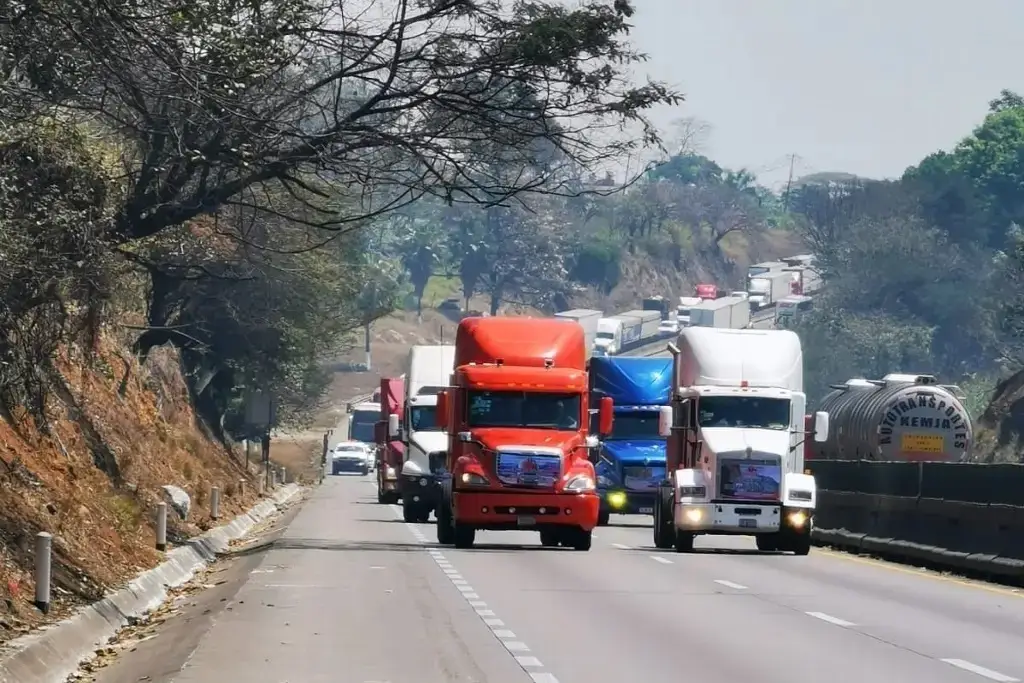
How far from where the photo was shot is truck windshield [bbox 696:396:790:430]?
1304 inches

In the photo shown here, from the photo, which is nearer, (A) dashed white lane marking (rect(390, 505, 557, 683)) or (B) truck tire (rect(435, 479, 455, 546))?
(A) dashed white lane marking (rect(390, 505, 557, 683))

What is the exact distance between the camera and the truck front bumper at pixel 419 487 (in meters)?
45.4

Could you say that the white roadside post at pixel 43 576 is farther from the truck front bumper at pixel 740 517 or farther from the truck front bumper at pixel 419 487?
the truck front bumper at pixel 419 487

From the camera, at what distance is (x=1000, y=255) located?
14625 cm

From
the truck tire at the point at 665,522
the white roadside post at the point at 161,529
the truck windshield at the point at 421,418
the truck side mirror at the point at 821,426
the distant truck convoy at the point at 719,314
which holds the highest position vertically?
the distant truck convoy at the point at 719,314

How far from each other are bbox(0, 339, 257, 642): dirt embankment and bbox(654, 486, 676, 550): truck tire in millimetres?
7827

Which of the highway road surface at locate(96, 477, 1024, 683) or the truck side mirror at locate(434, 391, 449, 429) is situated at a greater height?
the truck side mirror at locate(434, 391, 449, 429)

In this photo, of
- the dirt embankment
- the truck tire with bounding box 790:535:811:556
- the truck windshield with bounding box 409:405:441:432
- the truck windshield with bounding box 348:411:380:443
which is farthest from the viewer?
the truck windshield with bounding box 348:411:380:443

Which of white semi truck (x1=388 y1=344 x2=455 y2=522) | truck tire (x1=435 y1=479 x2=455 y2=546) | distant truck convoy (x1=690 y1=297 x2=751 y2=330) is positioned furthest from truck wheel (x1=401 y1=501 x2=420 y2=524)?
distant truck convoy (x1=690 y1=297 x2=751 y2=330)

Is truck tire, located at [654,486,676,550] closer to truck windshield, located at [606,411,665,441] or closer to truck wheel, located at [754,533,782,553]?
truck wheel, located at [754,533,782,553]

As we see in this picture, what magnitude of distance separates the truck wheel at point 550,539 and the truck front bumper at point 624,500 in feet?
35.5

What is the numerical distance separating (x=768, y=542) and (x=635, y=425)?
1321cm

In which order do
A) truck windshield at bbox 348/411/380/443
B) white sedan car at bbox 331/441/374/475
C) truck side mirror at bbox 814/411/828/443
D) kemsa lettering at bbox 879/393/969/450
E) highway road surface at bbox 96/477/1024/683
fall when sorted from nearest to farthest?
1. highway road surface at bbox 96/477/1024/683
2. truck side mirror at bbox 814/411/828/443
3. kemsa lettering at bbox 879/393/969/450
4. white sedan car at bbox 331/441/374/475
5. truck windshield at bbox 348/411/380/443

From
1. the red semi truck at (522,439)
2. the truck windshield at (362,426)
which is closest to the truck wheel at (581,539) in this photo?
the red semi truck at (522,439)
